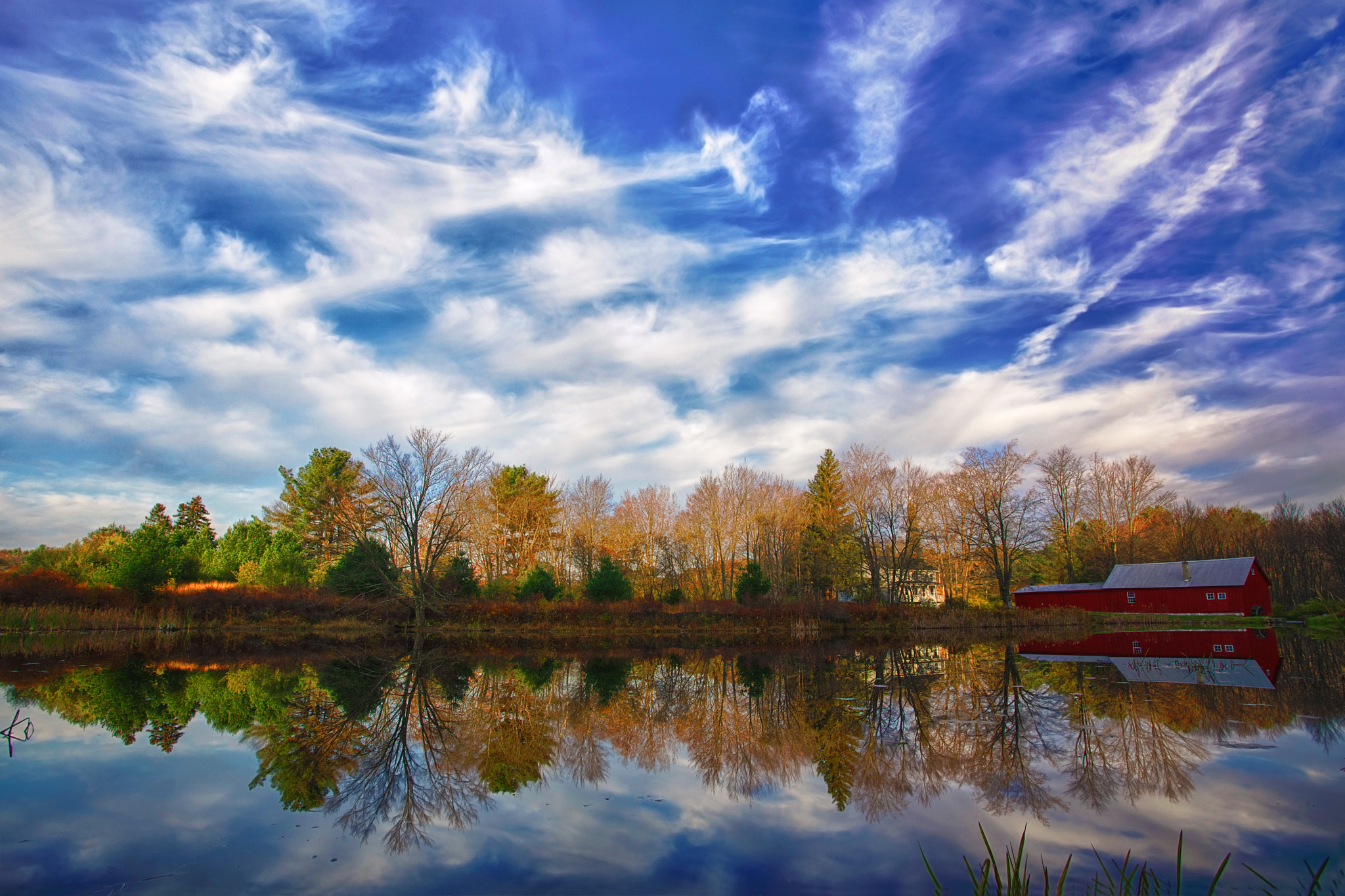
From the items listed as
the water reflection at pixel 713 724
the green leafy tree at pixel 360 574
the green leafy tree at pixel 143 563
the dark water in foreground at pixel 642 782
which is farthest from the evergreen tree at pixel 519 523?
the dark water in foreground at pixel 642 782

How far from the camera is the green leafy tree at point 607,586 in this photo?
113 ft

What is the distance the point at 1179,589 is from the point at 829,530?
77.3ft

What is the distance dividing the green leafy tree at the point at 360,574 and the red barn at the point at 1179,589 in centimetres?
4870

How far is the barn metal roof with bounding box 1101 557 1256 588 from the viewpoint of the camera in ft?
139

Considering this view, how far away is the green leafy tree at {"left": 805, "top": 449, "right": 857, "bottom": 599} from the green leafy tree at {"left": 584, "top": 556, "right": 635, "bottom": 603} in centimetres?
1617

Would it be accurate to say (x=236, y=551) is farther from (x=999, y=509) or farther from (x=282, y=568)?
(x=999, y=509)

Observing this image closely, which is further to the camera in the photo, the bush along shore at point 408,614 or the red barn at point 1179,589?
the red barn at point 1179,589

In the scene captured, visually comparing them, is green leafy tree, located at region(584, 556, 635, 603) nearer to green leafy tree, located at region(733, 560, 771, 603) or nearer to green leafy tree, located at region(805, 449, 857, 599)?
green leafy tree, located at region(733, 560, 771, 603)

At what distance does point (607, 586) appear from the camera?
34.6m

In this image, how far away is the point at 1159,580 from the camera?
46062 mm

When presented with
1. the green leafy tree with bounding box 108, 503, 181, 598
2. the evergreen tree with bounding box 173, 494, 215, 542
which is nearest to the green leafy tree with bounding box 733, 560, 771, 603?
the green leafy tree with bounding box 108, 503, 181, 598

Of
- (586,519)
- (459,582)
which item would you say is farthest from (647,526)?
(459,582)

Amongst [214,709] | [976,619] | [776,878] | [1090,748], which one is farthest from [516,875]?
[976,619]

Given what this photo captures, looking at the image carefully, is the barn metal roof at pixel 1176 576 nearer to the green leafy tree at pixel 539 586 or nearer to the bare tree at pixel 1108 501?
the bare tree at pixel 1108 501
